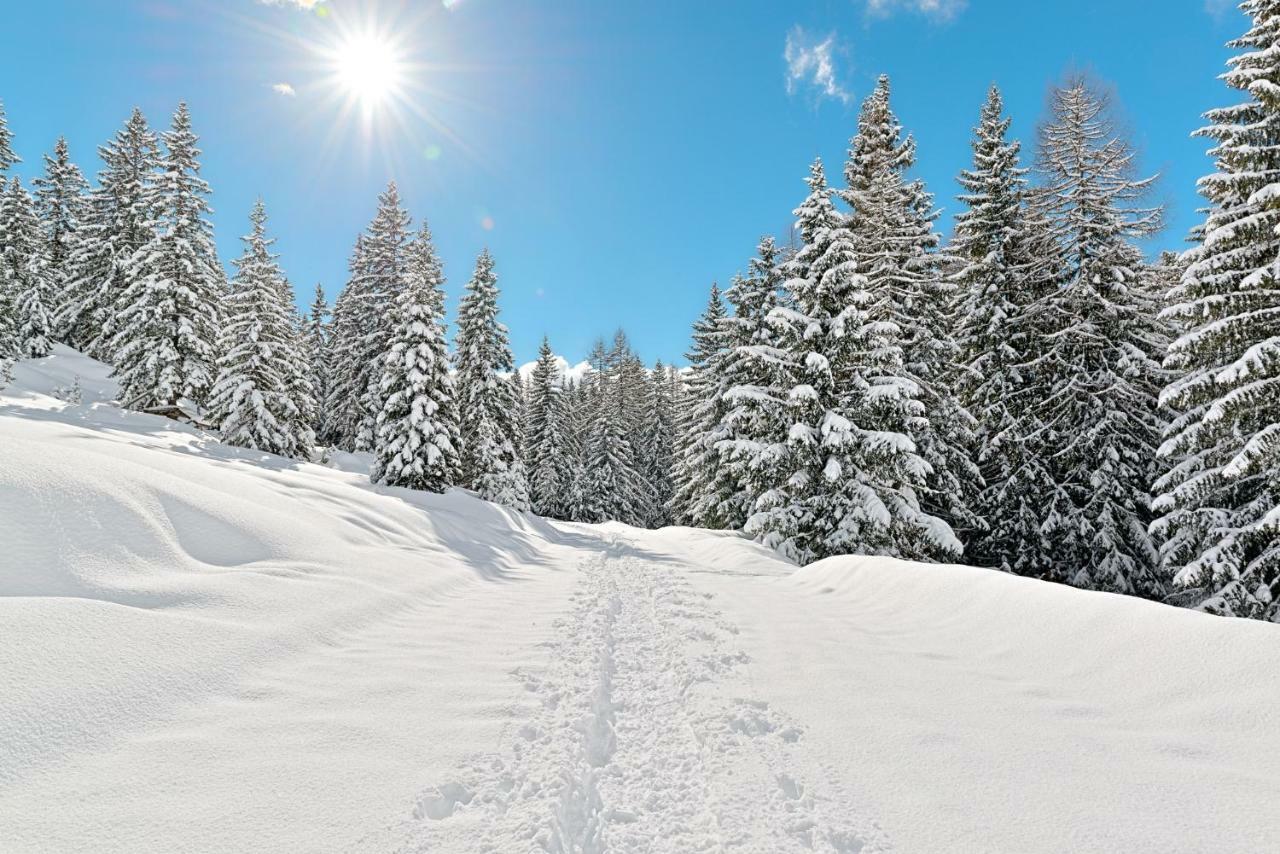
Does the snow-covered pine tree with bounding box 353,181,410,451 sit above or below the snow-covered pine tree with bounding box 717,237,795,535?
above

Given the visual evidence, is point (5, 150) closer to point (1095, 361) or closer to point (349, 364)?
point (349, 364)

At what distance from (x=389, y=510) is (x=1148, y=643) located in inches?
480

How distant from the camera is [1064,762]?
360 centimetres

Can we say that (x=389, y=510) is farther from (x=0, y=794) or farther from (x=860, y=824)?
(x=860, y=824)

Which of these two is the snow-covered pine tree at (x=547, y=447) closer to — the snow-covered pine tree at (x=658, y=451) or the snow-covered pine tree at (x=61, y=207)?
the snow-covered pine tree at (x=658, y=451)

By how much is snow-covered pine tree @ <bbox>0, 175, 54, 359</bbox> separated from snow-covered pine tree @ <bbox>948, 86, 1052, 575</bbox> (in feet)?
151

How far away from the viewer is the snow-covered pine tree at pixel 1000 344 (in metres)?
17.2

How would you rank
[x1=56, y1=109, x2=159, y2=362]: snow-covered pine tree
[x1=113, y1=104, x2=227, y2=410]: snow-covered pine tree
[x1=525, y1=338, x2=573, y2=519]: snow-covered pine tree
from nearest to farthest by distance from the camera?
1. [x1=113, y1=104, x2=227, y2=410]: snow-covered pine tree
2. [x1=56, y1=109, x2=159, y2=362]: snow-covered pine tree
3. [x1=525, y1=338, x2=573, y2=519]: snow-covered pine tree

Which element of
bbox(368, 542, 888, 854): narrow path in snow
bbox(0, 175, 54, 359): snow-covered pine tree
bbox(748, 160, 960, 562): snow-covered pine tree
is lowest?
bbox(368, 542, 888, 854): narrow path in snow

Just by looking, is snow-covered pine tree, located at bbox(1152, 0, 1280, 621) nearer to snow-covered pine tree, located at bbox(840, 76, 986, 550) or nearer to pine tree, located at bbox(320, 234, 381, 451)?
snow-covered pine tree, located at bbox(840, 76, 986, 550)

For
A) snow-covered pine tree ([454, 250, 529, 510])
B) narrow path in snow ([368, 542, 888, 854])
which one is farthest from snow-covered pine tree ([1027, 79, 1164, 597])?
snow-covered pine tree ([454, 250, 529, 510])

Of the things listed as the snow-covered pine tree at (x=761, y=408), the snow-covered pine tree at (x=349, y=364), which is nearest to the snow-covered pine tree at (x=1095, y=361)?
the snow-covered pine tree at (x=761, y=408)

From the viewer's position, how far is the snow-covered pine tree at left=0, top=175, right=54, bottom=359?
3041 cm

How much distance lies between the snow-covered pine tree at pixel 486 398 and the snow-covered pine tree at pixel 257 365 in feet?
26.9
